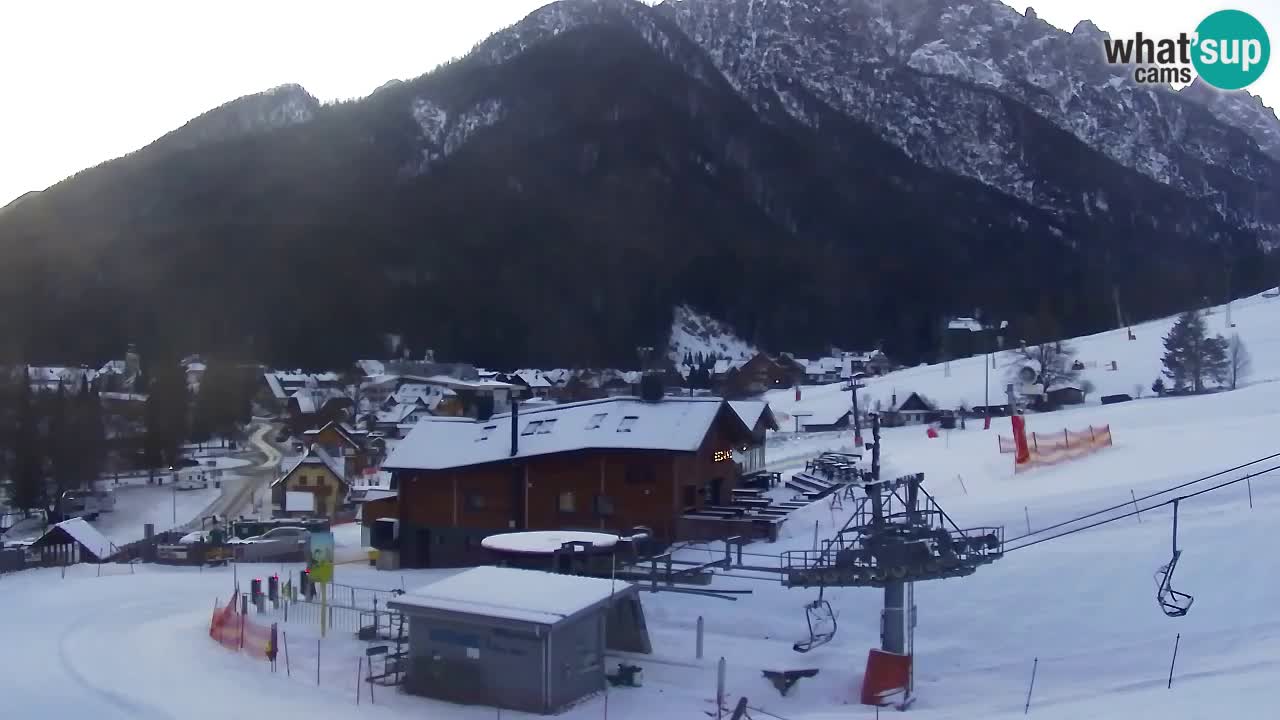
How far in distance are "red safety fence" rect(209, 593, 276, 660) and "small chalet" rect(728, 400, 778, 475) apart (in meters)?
13.8

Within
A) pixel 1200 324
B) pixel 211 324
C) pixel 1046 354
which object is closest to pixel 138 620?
pixel 1046 354

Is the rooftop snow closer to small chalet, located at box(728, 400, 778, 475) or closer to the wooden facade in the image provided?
the wooden facade

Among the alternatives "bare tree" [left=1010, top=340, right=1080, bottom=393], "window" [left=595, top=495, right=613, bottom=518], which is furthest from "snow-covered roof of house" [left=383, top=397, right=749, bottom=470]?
"bare tree" [left=1010, top=340, right=1080, bottom=393]

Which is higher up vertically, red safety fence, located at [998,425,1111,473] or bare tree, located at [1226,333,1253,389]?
bare tree, located at [1226,333,1253,389]

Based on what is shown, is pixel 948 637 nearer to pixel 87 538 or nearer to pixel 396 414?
pixel 87 538

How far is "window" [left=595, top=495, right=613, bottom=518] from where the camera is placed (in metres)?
24.8

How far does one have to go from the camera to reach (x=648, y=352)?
123 meters

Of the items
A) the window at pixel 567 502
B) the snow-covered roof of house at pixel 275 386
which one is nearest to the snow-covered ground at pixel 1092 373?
the window at pixel 567 502

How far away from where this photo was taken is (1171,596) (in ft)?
45.6

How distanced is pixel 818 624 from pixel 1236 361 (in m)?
41.0

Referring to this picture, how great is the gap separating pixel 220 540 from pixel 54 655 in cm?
1258

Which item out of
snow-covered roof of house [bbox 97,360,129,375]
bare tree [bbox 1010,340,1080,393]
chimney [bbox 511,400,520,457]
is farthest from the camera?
snow-covered roof of house [bbox 97,360,129,375]

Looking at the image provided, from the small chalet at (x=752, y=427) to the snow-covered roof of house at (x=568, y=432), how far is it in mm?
2684

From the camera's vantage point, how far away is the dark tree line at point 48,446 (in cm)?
4772
